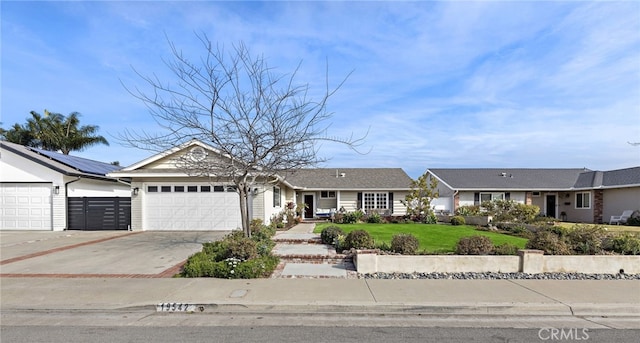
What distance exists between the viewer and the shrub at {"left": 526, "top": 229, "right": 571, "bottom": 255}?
9.14m

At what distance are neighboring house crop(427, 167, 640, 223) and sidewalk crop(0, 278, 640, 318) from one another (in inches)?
779

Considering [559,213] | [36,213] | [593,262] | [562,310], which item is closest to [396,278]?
[562,310]

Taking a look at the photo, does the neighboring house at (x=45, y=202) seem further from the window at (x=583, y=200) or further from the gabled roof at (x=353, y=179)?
the window at (x=583, y=200)

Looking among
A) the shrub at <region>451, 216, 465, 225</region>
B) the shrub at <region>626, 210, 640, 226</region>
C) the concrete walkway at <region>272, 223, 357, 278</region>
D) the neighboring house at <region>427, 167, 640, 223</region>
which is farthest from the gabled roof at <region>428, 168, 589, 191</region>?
the concrete walkway at <region>272, 223, 357, 278</region>

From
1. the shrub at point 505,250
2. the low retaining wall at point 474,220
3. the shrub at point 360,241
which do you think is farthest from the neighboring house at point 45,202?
the low retaining wall at point 474,220

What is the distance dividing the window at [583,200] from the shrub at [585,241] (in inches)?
741

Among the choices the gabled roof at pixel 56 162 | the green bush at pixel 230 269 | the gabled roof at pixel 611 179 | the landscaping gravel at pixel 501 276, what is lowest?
the landscaping gravel at pixel 501 276

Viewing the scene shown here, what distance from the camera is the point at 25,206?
1744 cm

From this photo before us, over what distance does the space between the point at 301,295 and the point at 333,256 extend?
11.6 feet

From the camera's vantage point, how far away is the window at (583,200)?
25.5 m

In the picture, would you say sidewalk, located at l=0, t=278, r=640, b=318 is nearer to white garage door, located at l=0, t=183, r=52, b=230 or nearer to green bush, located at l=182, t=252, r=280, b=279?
green bush, located at l=182, t=252, r=280, b=279

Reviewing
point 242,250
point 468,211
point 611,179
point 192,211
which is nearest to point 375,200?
point 468,211

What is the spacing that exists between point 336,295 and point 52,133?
39.3m

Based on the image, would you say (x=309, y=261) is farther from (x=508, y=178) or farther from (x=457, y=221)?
(x=508, y=178)
